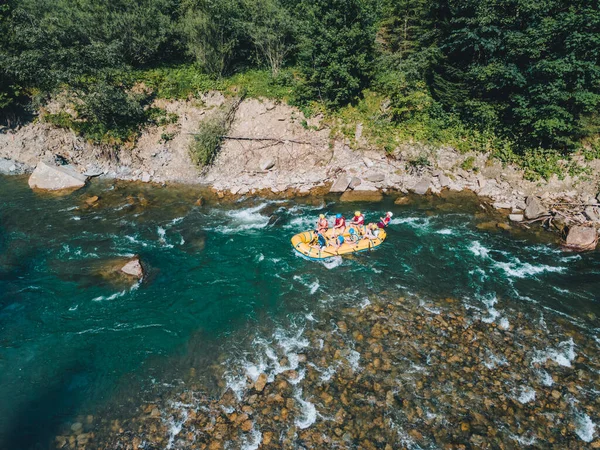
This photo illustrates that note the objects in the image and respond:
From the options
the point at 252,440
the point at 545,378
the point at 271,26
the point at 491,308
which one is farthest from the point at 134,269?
the point at 271,26

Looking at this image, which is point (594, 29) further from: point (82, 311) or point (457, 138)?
point (82, 311)

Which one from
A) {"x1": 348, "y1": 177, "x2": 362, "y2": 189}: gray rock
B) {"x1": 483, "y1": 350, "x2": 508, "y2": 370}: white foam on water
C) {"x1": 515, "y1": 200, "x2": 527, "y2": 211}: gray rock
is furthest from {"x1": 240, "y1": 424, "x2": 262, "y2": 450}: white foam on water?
{"x1": 515, "y1": 200, "x2": 527, "y2": 211}: gray rock

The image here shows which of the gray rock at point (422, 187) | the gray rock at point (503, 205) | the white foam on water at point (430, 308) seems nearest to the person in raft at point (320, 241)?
the white foam on water at point (430, 308)

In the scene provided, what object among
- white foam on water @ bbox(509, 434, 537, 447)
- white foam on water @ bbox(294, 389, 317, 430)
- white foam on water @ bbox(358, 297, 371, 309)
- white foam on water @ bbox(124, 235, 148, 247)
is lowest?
white foam on water @ bbox(509, 434, 537, 447)

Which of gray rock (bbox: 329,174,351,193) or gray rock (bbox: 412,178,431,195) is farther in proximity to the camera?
gray rock (bbox: 329,174,351,193)

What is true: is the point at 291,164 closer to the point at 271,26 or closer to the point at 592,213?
the point at 271,26

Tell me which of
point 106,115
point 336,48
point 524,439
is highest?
point 336,48

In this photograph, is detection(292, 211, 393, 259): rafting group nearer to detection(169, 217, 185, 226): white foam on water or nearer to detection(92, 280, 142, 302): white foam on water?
detection(169, 217, 185, 226): white foam on water
